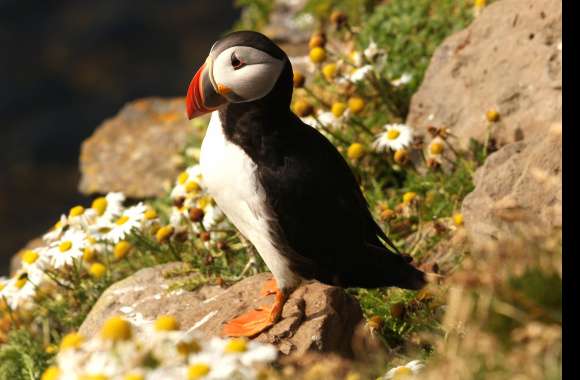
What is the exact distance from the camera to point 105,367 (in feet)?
8.19

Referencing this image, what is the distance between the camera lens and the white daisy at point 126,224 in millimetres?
5000

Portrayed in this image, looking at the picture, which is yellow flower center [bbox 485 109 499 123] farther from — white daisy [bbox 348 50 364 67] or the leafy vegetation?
white daisy [bbox 348 50 364 67]

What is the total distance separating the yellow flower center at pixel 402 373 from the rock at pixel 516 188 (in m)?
1.11

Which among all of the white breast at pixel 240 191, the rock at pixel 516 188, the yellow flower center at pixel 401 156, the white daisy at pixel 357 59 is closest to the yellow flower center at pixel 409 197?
the yellow flower center at pixel 401 156

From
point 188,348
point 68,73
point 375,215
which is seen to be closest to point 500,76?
point 375,215

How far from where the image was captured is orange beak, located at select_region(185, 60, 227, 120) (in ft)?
12.4

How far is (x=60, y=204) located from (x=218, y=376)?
7685 mm

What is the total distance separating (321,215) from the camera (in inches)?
156

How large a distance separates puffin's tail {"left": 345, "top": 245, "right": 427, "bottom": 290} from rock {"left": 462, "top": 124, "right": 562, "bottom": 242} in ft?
1.41

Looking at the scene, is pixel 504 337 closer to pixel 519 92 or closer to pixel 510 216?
pixel 510 216

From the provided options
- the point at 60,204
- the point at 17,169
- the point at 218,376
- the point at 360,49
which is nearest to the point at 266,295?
the point at 218,376

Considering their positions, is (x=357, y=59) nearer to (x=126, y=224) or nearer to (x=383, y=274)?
(x=126, y=224)

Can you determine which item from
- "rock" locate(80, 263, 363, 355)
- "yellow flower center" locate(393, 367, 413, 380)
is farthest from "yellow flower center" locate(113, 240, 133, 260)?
"yellow flower center" locate(393, 367, 413, 380)

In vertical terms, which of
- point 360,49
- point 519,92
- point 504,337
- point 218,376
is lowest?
point 504,337
